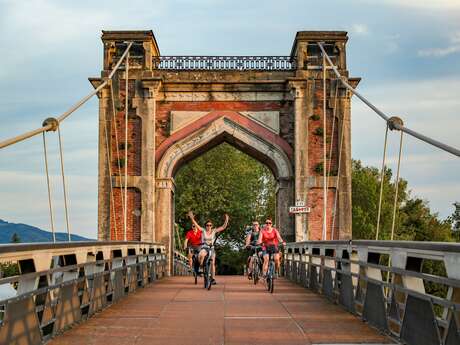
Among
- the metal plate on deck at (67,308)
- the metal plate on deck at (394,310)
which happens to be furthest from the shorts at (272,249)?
the metal plate on deck at (394,310)

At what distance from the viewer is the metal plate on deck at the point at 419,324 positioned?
17.7 ft

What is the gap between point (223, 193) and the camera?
137 ft

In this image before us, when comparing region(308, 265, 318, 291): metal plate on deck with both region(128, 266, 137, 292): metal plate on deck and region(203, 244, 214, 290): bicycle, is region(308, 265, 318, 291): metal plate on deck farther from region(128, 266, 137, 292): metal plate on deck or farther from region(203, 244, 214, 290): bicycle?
region(128, 266, 137, 292): metal plate on deck

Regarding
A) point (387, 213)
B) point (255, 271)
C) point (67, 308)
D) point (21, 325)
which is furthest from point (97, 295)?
point (387, 213)

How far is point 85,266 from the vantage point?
8.33m

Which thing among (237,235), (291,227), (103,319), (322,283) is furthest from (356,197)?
(103,319)

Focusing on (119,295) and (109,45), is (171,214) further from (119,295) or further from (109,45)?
(119,295)

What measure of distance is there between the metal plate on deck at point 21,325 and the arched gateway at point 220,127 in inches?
641

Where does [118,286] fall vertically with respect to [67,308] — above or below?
below

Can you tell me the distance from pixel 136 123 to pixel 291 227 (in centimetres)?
595

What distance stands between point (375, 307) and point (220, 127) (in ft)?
52.9

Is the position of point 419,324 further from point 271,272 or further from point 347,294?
point 271,272

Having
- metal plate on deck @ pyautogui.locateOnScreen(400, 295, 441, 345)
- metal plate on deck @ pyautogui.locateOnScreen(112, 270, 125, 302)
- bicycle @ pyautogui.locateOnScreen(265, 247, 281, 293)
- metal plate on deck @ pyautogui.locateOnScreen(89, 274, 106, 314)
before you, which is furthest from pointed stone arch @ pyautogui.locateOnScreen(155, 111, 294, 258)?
metal plate on deck @ pyautogui.locateOnScreen(400, 295, 441, 345)

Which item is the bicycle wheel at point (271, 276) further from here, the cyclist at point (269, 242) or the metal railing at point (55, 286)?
the metal railing at point (55, 286)
